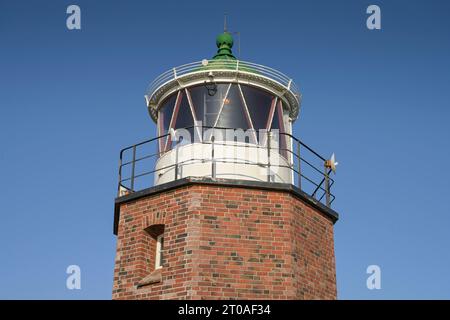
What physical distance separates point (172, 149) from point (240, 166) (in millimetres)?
1652

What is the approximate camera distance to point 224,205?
543 inches

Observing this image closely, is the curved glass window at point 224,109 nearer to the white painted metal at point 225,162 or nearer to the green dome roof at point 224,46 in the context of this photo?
the white painted metal at point 225,162

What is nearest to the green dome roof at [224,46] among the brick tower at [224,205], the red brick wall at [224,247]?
the brick tower at [224,205]

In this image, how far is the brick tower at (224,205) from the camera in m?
13.3

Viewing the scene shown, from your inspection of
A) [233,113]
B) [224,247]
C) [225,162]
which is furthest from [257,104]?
[224,247]

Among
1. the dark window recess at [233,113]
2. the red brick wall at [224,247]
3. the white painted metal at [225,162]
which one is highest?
the dark window recess at [233,113]

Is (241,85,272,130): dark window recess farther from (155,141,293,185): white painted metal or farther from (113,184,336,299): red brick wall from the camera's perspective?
(113,184,336,299): red brick wall

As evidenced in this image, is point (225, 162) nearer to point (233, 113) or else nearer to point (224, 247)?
point (233, 113)

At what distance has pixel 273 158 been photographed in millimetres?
15156

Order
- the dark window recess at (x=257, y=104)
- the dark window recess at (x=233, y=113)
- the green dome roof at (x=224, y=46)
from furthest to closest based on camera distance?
the green dome roof at (x=224, y=46) → the dark window recess at (x=257, y=104) → the dark window recess at (x=233, y=113)

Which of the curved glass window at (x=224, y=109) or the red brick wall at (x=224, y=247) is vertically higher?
the curved glass window at (x=224, y=109)

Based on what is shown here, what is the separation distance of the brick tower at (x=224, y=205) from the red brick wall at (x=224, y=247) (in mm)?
19

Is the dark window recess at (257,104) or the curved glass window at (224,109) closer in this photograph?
the curved glass window at (224,109)
